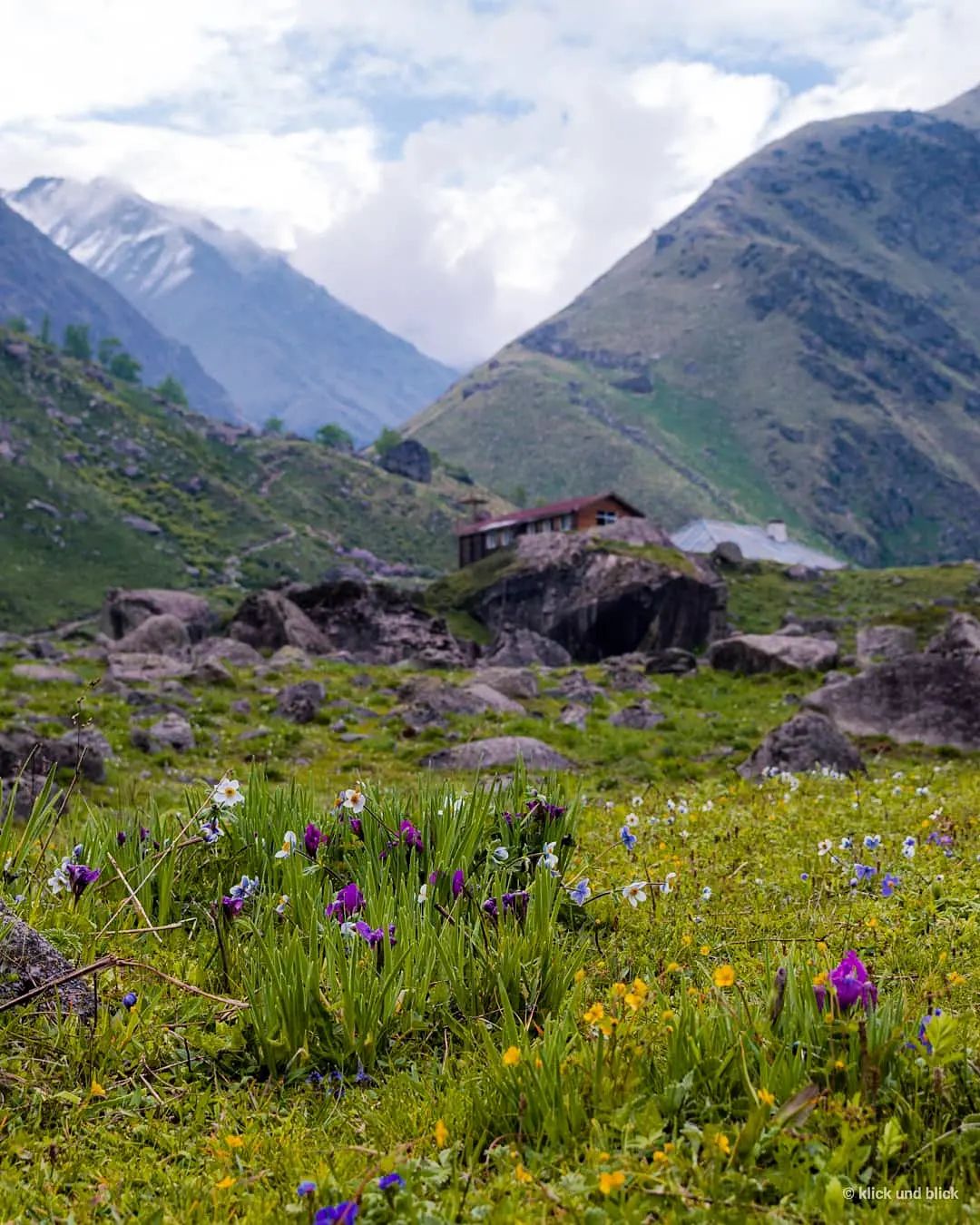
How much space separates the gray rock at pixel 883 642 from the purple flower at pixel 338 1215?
31575mm

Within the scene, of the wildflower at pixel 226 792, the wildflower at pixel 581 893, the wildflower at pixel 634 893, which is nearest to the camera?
the wildflower at pixel 634 893

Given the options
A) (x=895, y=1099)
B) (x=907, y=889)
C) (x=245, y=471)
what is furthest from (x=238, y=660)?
(x=245, y=471)

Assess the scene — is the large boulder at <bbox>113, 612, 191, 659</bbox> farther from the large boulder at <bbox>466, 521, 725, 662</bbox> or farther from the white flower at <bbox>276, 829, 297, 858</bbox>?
the white flower at <bbox>276, 829, 297, 858</bbox>

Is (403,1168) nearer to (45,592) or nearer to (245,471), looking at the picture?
(45,592)

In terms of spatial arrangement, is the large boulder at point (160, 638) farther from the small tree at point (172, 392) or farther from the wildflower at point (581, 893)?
the small tree at point (172, 392)

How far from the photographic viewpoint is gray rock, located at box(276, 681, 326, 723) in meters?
24.7

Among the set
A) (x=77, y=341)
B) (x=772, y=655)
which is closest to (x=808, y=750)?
(x=772, y=655)

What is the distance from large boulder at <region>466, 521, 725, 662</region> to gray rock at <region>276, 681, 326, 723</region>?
87.4ft

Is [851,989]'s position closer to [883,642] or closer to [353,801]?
[353,801]

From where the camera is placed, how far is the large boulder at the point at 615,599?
50156mm

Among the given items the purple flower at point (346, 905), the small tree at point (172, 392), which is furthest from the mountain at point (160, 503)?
the purple flower at point (346, 905)

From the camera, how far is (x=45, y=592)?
7931 cm

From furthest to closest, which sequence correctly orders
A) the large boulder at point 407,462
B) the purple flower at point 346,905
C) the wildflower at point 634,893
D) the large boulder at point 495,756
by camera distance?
the large boulder at point 407,462 < the large boulder at point 495,756 < the purple flower at point 346,905 < the wildflower at point 634,893

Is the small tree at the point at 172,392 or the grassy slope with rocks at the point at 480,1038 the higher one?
the small tree at the point at 172,392
